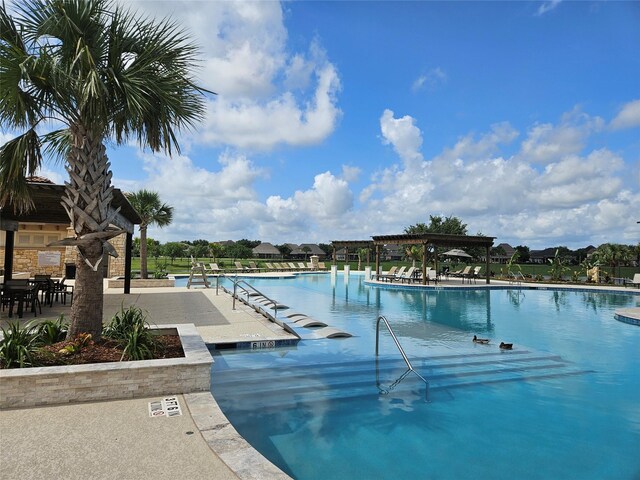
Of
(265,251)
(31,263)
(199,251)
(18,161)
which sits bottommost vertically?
(31,263)

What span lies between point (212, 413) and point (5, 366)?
8.13 ft

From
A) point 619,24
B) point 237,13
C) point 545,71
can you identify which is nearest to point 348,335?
point 237,13

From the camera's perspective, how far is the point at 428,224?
146 ft

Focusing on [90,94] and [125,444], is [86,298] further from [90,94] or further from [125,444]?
[125,444]

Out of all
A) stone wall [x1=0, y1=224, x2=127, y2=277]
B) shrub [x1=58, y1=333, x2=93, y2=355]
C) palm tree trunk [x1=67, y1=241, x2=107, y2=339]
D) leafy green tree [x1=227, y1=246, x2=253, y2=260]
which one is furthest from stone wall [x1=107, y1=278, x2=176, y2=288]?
leafy green tree [x1=227, y1=246, x2=253, y2=260]

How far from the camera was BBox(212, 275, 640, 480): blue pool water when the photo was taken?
4242 mm

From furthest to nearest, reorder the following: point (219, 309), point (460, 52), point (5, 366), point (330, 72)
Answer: point (330, 72), point (460, 52), point (219, 309), point (5, 366)

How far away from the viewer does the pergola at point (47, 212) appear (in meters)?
8.96

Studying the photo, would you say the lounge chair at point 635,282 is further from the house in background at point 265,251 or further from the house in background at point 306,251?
the house in background at point 306,251

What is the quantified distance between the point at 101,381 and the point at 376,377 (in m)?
4.12

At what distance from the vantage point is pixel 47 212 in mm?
12789

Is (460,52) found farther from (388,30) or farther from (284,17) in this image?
(284,17)

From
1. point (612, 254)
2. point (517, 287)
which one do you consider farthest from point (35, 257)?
point (612, 254)

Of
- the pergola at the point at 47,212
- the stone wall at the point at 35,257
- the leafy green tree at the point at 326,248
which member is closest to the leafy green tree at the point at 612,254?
the pergola at the point at 47,212
